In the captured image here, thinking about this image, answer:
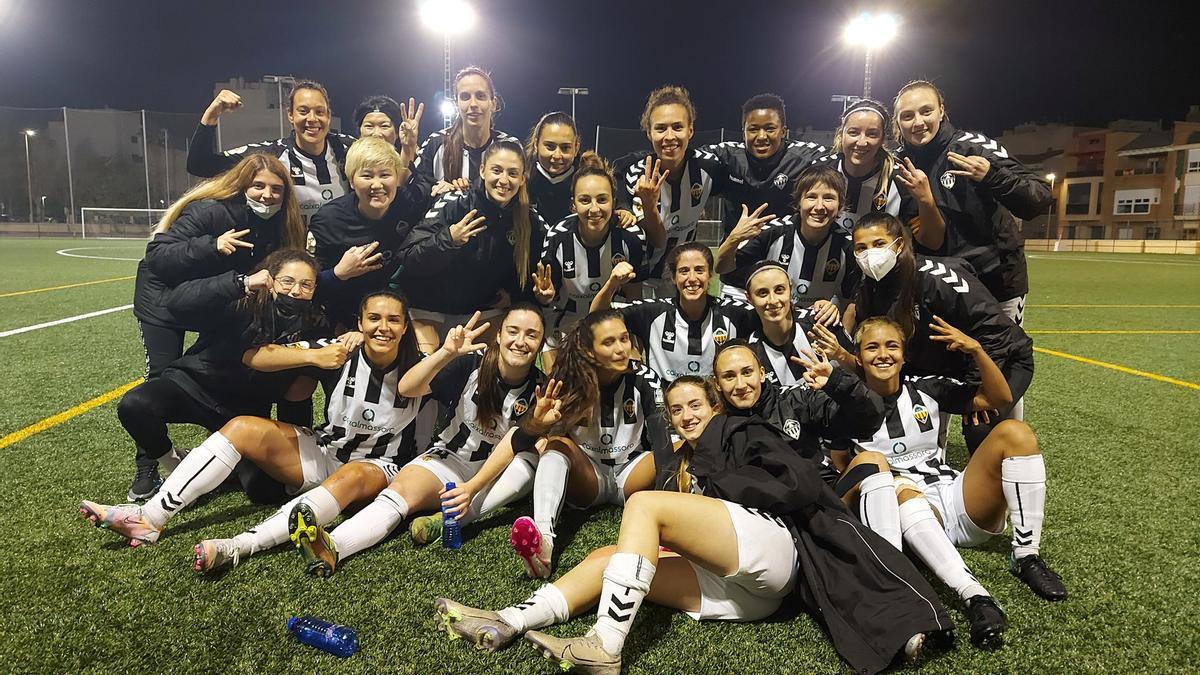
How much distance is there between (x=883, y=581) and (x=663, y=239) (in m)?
2.56

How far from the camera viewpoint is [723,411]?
9.23ft

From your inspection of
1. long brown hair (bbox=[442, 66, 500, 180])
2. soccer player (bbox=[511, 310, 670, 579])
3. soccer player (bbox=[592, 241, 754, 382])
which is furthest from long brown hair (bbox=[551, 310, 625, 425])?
long brown hair (bbox=[442, 66, 500, 180])

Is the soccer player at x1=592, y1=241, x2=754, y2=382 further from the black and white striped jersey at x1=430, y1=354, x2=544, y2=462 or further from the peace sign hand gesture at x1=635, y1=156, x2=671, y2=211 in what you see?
the black and white striped jersey at x1=430, y1=354, x2=544, y2=462

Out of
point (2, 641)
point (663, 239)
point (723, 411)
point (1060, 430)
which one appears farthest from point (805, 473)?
point (1060, 430)

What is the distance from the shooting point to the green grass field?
7.00ft

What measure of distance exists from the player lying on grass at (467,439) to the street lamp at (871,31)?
1694cm

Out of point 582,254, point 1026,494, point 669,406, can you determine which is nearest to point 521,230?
point 582,254

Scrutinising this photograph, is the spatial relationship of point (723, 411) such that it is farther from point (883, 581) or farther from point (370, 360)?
point (370, 360)

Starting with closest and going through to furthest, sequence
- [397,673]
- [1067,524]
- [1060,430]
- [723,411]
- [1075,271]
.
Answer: [397,673], [723,411], [1067,524], [1060,430], [1075,271]

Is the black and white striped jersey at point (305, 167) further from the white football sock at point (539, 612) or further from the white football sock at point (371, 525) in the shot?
the white football sock at point (539, 612)

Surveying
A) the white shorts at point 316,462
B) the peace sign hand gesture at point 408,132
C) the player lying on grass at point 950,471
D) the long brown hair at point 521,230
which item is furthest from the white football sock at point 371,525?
the peace sign hand gesture at point 408,132

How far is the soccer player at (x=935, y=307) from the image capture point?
3.20 metres

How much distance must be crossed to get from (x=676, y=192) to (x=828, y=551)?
2669 mm

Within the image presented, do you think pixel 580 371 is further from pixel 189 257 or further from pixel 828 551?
pixel 189 257
